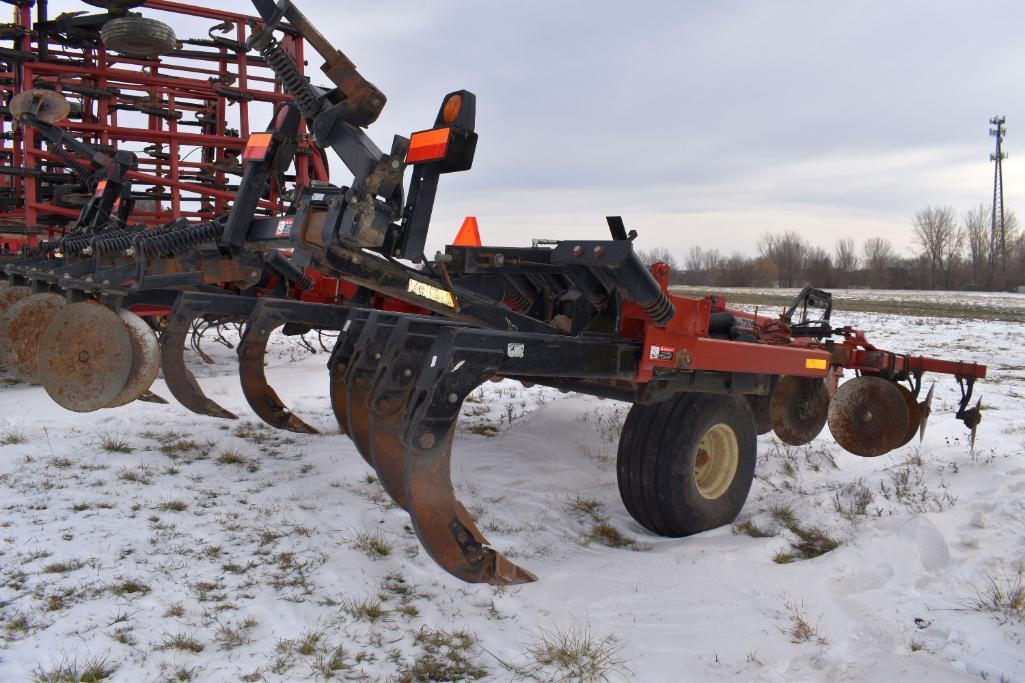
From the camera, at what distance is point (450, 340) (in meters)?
2.71

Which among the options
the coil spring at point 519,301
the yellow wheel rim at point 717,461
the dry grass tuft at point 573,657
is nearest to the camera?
the dry grass tuft at point 573,657

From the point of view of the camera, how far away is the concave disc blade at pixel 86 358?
13.1 feet

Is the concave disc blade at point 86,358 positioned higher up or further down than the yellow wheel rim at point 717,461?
higher up

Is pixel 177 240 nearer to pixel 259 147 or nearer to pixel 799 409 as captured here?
pixel 259 147

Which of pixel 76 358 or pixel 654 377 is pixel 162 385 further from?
pixel 654 377

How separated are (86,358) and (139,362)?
0.32 meters

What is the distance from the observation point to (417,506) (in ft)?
8.66

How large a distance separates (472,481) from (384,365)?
5.36 feet

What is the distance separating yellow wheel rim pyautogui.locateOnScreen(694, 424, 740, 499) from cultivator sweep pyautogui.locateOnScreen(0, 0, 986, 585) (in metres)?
0.01

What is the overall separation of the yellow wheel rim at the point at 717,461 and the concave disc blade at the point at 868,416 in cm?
124

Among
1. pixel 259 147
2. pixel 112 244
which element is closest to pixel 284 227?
pixel 259 147

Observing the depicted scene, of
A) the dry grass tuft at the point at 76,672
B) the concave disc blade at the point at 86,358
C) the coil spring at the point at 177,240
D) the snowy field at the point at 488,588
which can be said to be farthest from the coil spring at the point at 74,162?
the dry grass tuft at the point at 76,672

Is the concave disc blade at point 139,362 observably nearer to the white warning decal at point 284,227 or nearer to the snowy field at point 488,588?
the snowy field at point 488,588

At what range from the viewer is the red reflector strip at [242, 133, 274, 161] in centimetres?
362
